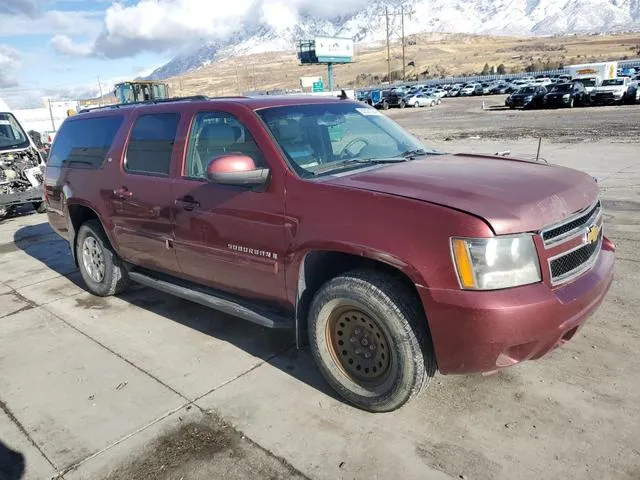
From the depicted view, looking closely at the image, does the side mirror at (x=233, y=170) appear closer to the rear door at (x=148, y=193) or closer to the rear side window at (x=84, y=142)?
the rear door at (x=148, y=193)

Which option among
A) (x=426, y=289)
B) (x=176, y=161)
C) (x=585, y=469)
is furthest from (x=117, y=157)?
(x=585, y=469)

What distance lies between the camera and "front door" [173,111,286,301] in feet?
11.4

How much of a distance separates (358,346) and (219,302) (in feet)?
3.94

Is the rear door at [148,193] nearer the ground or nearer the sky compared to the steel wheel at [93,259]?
nearer the sky

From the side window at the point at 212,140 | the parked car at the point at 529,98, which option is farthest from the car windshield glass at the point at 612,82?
the side window at the point at 212,140

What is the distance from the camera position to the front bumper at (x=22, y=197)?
9.95m

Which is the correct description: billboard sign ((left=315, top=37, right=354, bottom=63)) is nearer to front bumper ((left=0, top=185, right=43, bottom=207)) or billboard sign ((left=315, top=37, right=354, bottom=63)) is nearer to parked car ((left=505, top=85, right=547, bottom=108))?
parked car ((left=505, top=85, right=547, bottom=108))

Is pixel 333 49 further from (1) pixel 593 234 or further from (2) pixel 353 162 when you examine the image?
(1) pixel 593 234

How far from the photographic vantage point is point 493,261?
2670 millimetres

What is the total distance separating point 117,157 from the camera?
4797mm

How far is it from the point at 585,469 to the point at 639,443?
1.30ft

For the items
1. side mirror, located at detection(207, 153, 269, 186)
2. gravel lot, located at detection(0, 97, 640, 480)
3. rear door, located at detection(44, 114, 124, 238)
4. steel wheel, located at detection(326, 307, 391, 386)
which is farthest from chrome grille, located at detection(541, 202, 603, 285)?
rear door, located at detection(44, 114, 124, 238)

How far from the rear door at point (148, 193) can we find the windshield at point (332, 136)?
0.94m

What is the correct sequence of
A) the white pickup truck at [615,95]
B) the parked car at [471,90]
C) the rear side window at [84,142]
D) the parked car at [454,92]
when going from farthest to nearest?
the parked car at [454,92], the parked car at [471,90], the white pickup truck at [615,95], the rear side window at [84,142]
